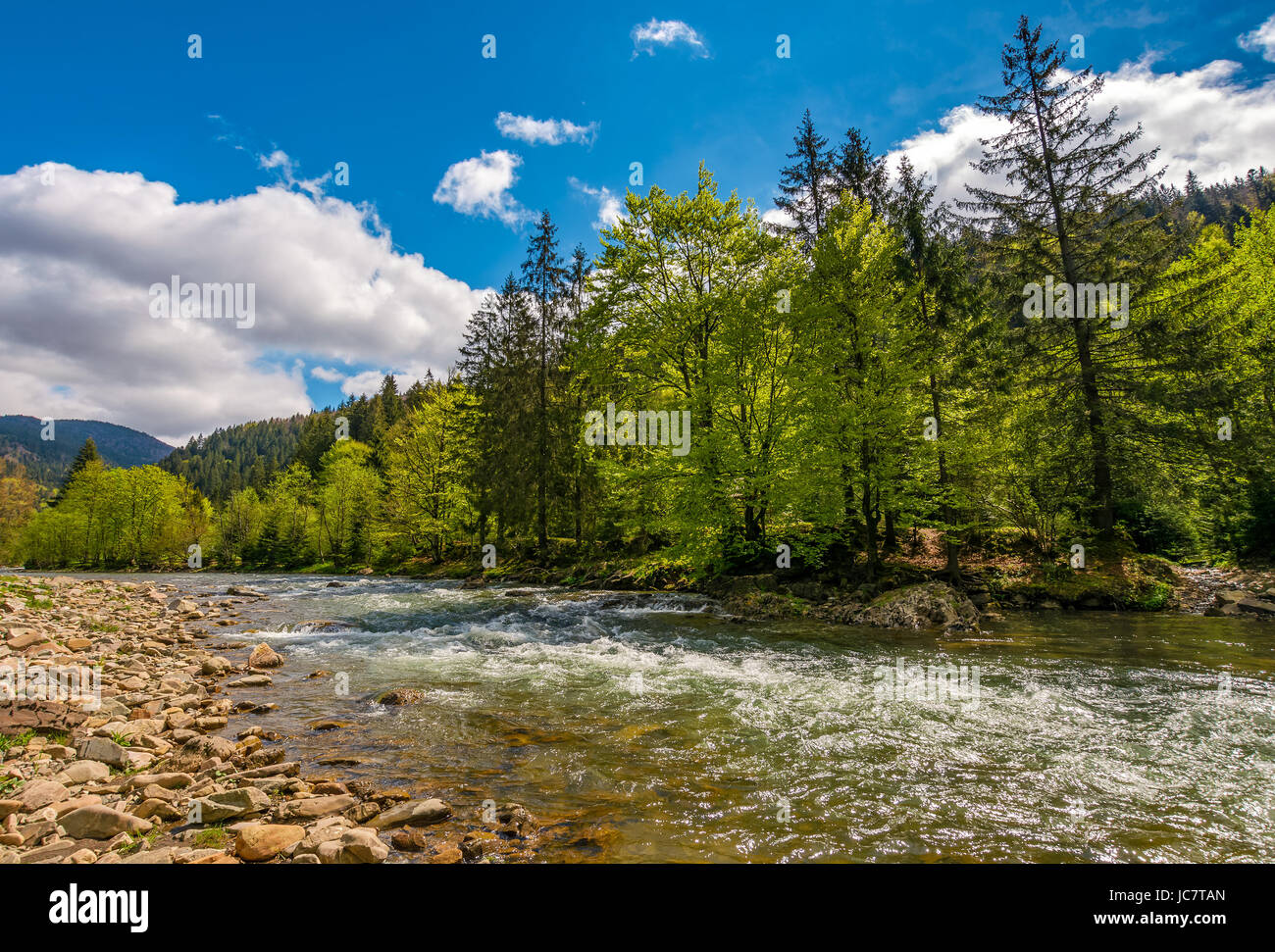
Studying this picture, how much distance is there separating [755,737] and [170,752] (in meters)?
6.20

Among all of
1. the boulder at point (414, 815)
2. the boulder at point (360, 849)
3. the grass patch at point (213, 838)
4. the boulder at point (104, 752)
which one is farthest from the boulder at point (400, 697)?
the boulder at point (360, 849)

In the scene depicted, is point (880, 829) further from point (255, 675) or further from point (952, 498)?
point (952, 498)

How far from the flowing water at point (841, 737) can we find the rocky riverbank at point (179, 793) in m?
0.45

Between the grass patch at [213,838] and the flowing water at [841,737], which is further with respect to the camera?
the flowing water at [841,737]

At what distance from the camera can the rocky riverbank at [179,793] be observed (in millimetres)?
3609

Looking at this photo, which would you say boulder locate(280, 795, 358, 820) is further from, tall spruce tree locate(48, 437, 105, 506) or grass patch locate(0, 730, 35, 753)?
tall spruce tree locate(48, 437, 105, 506)

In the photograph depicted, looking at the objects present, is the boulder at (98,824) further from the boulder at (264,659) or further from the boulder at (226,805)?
the boulder at (264,659)

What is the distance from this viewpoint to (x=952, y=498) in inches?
675

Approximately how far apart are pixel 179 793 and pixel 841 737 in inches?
254

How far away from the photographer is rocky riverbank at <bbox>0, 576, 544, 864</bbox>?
361 cm

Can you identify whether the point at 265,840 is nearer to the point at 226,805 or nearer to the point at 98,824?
the point at 226,805

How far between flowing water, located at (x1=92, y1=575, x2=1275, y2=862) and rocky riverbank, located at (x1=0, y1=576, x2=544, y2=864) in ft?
1.47

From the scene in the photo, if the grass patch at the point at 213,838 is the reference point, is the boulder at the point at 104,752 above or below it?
above

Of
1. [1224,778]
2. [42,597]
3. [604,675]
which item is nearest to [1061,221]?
[1224,778]
